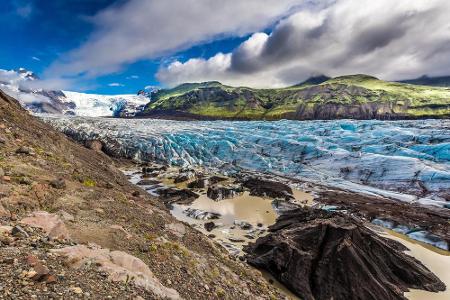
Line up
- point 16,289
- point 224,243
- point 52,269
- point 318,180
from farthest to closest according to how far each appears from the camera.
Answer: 1. point 318,180
2. point 224,243
3. point 52,269
4. point 16,289

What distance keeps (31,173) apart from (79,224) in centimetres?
564

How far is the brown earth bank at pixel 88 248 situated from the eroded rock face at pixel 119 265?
3 cm

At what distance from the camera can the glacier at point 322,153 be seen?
54.9 metres

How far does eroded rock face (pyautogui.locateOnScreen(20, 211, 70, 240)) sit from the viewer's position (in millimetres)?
11461

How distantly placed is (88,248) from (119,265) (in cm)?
123

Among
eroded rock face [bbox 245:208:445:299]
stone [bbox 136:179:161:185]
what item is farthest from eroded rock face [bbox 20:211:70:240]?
stone [bbox 136:179:161:185]

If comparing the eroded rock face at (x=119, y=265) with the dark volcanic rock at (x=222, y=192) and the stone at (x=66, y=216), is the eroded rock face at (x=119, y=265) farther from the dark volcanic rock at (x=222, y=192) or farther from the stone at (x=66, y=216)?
the dark volcanic rock at (x=222, y=192)

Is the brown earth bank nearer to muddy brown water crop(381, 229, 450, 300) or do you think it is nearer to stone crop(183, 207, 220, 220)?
muddy brown water crop(381, 229, 450, 300)

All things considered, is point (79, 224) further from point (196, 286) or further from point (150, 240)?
point (196, 286)

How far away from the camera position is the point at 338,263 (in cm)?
2172

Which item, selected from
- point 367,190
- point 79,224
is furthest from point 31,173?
point 367,190

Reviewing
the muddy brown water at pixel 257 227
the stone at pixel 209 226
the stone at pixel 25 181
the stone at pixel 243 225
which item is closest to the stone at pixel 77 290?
the stone at pixel 25 181

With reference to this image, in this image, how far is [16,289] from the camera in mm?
7496

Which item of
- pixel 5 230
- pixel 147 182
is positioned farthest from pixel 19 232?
pixel 147 182
